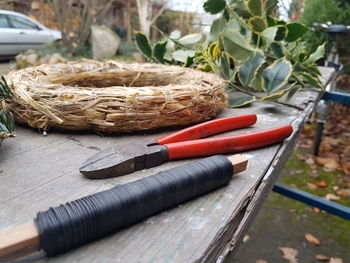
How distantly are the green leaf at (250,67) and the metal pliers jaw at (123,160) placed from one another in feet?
1.90

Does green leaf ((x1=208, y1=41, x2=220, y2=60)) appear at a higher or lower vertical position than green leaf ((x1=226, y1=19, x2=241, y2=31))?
lower

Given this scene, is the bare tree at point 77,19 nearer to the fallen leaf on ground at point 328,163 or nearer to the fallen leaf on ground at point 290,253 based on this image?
the fallen leaf on ground at point 328,163

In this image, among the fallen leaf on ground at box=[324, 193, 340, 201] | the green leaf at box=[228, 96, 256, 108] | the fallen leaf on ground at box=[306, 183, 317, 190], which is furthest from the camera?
the fallen leaf on ground at box=[306, 183, 317, 190]

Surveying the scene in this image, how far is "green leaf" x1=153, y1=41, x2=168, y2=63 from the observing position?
53.3 inches

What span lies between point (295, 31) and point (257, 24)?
144mm

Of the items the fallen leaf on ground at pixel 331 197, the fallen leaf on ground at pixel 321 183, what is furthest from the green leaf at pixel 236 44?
the fallen leaf on ground at pixel 321 183

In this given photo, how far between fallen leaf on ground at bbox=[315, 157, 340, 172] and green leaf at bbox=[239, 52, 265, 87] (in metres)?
1.97

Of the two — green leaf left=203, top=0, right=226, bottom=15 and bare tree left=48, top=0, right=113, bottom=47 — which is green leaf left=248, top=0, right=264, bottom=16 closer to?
green leaf left=203, top=0, right=226, bottom=15

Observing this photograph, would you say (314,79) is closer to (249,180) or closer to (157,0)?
(249,180)

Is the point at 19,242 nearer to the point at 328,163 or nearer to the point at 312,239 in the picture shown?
the point at 312,239

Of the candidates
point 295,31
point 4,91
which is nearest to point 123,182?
point 4,91

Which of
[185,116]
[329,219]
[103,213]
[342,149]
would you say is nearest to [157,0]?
[342,149]

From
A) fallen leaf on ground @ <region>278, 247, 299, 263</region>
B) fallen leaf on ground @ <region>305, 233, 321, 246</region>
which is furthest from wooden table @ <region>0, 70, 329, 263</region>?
fallen leaf on ground @ <region>305, 233, 321, 246</region>

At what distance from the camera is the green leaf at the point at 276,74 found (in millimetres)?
1021
